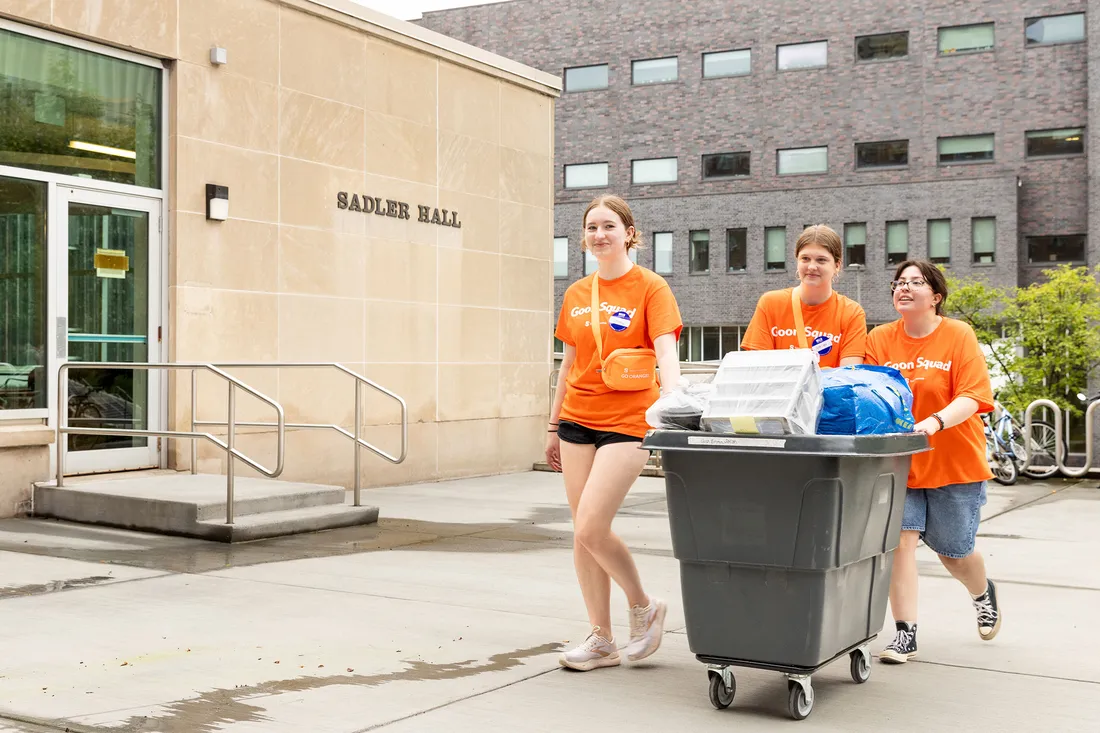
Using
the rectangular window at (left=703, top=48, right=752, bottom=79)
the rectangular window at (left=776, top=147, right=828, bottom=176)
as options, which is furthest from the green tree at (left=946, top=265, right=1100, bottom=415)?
the rectangular window at (left=703, top=48, right=752, bottom=79)

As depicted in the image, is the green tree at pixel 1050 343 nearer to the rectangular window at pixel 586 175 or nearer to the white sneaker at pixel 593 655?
the rectangular window at pixel 586 175

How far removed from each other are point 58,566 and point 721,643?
4811mm

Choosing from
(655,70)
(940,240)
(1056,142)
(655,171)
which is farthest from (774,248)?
(1056,142)

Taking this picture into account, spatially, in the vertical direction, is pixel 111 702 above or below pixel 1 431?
below

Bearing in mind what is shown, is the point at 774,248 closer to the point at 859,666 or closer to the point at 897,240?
the point at 897,240

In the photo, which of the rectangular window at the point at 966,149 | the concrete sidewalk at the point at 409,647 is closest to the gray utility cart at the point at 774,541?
the concrete sidewalk at the point at 409,647

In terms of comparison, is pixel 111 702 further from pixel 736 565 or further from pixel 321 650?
pixel 736 565

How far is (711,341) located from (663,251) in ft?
14.0

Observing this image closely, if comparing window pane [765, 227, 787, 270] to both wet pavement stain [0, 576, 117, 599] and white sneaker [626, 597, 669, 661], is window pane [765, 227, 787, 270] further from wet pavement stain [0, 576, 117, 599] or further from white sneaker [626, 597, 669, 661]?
white sneaker [626, 597, 669, 661]

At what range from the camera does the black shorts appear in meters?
5.21

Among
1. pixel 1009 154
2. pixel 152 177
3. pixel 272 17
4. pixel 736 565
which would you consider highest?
pixel 1009 154

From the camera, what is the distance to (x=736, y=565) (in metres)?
4.63

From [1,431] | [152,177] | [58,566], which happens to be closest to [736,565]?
[58,566]

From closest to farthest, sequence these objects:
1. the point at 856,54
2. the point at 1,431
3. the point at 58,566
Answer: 1. the point at 58,566
2. the point at 1,431
3. the point at 856,54
